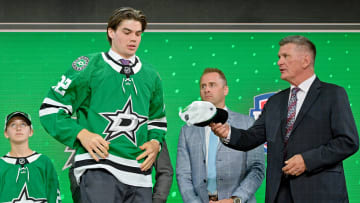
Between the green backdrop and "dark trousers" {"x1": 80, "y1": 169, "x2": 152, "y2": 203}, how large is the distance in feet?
6.46

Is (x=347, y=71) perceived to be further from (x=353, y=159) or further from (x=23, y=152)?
(x=23, y=152)

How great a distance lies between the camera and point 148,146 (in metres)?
2.65

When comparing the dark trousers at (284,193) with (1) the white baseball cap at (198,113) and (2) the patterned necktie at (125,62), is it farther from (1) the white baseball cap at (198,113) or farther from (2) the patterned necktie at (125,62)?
(2) the patterned necktie at (125,62)

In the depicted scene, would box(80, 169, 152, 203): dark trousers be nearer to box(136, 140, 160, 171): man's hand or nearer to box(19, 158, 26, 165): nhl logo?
box(136, 140, 160, 171): man's hand

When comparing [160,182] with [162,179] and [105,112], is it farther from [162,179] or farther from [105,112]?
[105,112]

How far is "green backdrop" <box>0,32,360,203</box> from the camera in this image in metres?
4.49

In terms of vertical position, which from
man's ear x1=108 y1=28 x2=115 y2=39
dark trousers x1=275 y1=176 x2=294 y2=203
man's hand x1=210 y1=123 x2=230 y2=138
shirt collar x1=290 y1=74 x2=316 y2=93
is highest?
man's ear x1=108 y1=28 x2=115 y2=39

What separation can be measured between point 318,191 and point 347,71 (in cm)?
212

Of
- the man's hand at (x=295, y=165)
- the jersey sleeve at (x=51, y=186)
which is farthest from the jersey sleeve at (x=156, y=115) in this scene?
the jersey sleeve at (x=51, y=186)

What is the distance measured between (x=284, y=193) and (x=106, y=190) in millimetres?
1134

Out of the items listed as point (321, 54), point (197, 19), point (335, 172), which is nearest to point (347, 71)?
point (321, 54)

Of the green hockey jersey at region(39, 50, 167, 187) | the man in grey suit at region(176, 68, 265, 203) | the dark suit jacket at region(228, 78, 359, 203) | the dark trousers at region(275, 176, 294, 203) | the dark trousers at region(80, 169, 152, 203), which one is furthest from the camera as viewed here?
the man in grey suit at region(176, 68, 265, 203)

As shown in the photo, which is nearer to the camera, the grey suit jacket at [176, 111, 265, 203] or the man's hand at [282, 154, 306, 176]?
the man's hand at [282, 154, 306, 176]

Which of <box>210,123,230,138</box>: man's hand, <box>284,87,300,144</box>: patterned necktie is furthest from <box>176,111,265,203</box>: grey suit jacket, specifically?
<box>284,87,300,144</box>: patterned necktie
